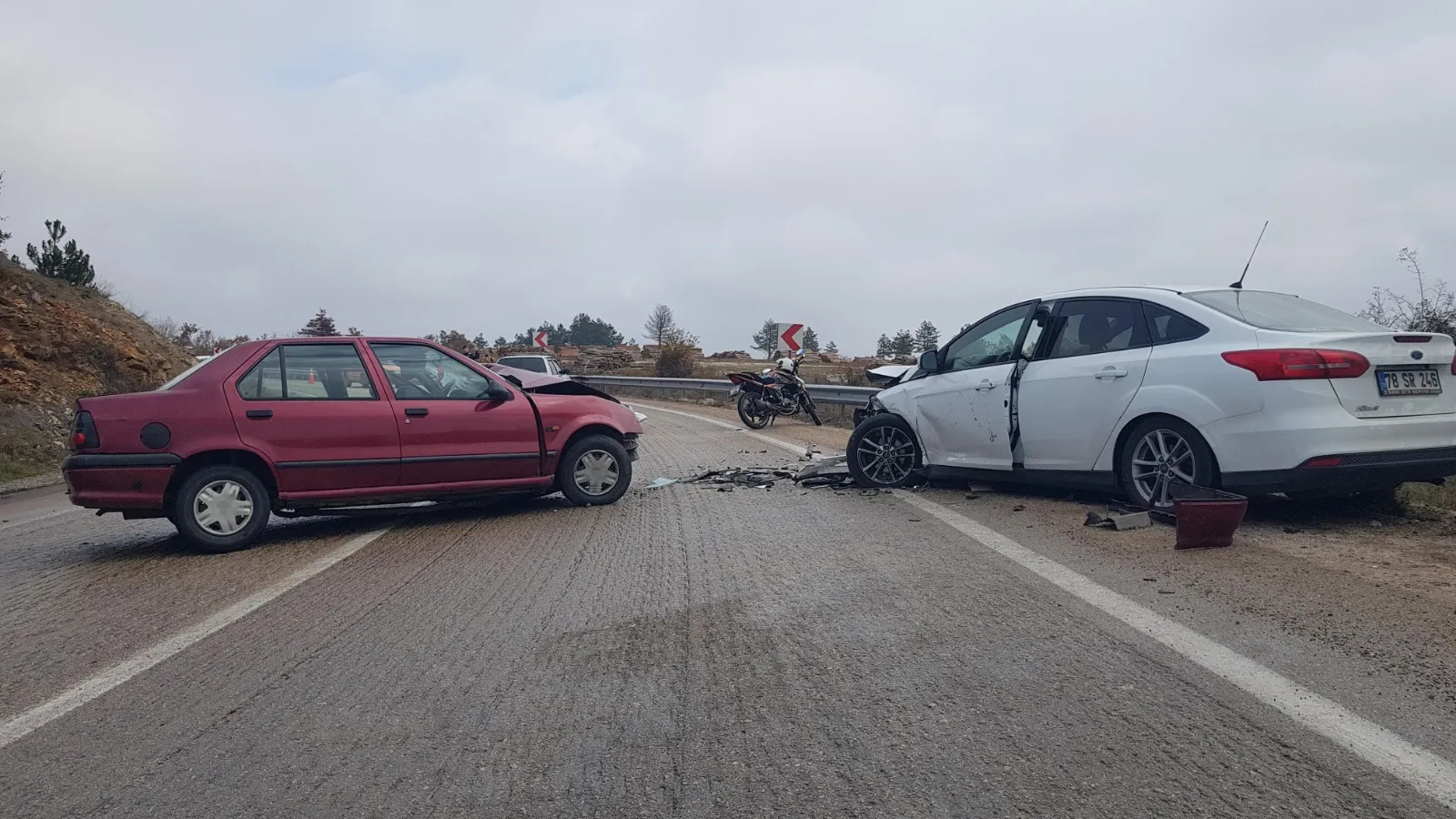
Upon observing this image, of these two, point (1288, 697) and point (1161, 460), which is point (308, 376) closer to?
point (1161, 460)

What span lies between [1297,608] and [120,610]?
6190 mm

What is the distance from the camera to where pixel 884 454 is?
921 centimetres

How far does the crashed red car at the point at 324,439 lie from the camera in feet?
23.0

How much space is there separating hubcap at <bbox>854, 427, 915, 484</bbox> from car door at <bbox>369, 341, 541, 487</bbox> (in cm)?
301

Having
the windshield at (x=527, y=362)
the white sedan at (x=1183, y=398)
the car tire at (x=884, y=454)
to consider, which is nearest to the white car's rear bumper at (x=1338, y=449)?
the white sedan at (x=1183, y=398)

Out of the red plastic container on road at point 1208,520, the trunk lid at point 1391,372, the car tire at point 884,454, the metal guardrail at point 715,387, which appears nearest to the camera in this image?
the red plastic container on road at point 1208,520

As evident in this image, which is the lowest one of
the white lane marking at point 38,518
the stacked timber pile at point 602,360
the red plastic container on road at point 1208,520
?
the white lane marking at point 38,518

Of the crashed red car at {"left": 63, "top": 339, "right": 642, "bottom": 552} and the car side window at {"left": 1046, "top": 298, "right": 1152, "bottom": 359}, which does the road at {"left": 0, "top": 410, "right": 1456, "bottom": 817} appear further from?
the car side window at {"left": 1046, "top": 298, "right": 1152, "bottom": 359}

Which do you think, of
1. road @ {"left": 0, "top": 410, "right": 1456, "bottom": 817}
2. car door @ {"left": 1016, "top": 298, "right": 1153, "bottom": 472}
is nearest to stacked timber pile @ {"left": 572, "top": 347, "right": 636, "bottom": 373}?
car door @ {"left": 1016, "top": 298, "right": 1153, "bottom": 472}

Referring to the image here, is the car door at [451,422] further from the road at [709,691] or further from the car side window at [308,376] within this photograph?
the road at [709,691]

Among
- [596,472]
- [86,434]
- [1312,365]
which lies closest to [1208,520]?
[1312,365]

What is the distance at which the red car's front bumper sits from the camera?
22.6ft

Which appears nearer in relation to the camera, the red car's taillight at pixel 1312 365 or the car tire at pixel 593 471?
the red car's taillight at pixel 1312 365

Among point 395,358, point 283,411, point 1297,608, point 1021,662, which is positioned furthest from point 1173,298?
point 283,411
